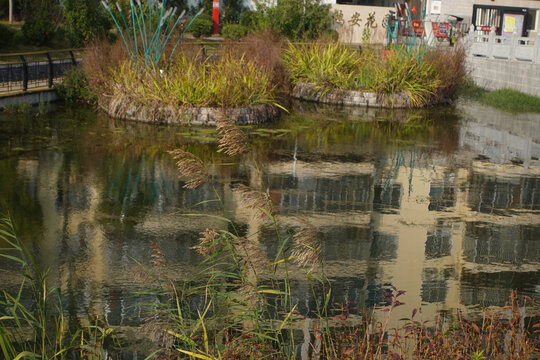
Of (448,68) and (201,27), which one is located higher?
(201,27)

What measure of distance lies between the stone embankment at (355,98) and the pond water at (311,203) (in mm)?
3205

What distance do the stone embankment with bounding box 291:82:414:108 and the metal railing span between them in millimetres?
5186

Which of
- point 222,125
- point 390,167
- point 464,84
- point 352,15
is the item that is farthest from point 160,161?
point 352,15

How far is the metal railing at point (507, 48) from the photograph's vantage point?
77.7 ft

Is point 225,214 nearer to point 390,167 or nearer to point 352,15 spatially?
point 390,167

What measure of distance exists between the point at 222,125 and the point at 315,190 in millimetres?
6712

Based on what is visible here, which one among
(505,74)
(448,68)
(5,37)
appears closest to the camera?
(448,68)

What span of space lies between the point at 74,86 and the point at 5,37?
14.1 metres

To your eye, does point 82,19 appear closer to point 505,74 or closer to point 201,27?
point 201,27

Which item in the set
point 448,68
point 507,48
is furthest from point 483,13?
point 448,68

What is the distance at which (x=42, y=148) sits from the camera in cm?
1362

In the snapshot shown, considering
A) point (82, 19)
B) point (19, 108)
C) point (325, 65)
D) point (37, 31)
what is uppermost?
point (82, 19)

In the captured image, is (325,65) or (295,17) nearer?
(325,65)

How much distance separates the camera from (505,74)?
2494 cm
